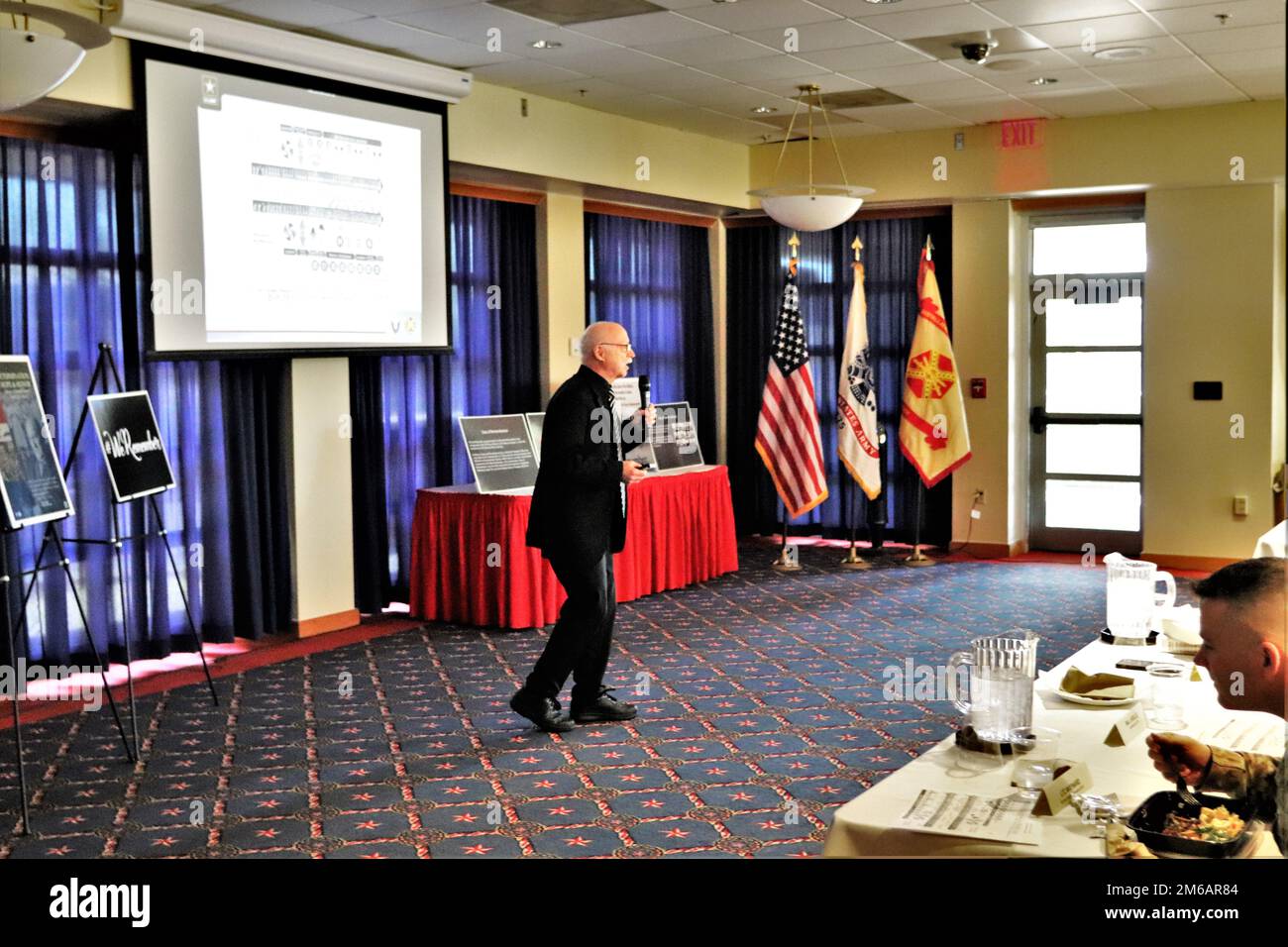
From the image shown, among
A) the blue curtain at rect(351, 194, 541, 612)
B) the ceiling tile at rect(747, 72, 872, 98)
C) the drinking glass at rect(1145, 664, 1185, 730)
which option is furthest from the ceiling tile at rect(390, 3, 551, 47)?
the drinking glass at rect(1145, 664, 1185, 730)

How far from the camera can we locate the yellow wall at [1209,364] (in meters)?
9.38

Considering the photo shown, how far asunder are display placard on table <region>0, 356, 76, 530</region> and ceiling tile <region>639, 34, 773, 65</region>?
3.96 metres

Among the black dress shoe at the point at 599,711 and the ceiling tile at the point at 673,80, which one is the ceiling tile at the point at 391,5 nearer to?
the ceiling tile at the point at 673,80

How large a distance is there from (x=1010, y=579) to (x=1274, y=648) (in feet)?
24.6

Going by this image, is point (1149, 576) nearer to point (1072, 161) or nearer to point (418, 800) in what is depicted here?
point (418, 800)

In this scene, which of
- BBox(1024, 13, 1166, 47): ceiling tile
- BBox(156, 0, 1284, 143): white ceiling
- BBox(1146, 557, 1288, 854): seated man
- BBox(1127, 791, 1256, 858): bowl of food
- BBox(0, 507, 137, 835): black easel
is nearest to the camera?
BBox(1127, 791, 1256, 858): bowl of food

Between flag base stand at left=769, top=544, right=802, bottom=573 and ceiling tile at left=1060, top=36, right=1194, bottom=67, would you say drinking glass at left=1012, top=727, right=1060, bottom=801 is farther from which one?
flag base stand at left=769, top=544, right=802, bottom=573

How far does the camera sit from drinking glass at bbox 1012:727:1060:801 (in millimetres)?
2115

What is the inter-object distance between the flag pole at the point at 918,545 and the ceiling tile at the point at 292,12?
5808 millimetres

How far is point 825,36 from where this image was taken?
718 centimetres

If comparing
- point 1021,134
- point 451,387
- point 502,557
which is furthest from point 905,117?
point 502,557

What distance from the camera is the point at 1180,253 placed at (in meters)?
9.66

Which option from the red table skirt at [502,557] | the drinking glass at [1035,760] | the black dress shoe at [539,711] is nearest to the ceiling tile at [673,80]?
the red table skirt at [502,557]
